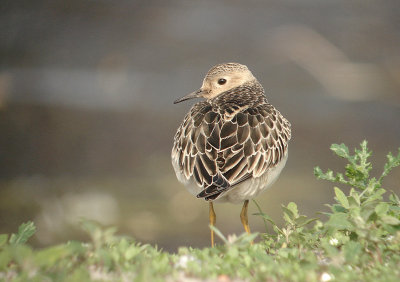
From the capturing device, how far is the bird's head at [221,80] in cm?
641

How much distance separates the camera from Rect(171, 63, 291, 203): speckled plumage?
4.69 metres

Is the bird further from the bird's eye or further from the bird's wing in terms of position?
the bird's eye

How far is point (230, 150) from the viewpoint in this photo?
4.84 meters

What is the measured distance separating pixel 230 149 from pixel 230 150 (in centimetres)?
1

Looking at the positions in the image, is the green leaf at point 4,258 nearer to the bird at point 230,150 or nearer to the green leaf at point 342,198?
the bird at point 230,150

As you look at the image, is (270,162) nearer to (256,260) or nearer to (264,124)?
(264,124)

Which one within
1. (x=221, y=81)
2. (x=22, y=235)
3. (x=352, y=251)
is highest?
(x=221, y=81)

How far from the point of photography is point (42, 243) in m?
9.65

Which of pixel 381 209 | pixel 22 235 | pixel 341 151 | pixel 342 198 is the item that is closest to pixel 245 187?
pixel 341 151

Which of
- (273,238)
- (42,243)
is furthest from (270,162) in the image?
(42,243)

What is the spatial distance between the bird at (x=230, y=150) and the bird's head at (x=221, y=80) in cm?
70

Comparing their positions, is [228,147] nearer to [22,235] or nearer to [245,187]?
[245,187]

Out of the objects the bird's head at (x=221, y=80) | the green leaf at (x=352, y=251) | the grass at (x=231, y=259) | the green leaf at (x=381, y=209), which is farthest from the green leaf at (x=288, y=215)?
the bird's head at (x=221, y=80)

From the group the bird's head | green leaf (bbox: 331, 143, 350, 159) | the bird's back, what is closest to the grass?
green leaf (bbox: 331, 143, 350, 159)
